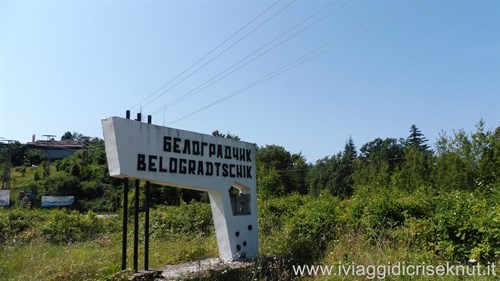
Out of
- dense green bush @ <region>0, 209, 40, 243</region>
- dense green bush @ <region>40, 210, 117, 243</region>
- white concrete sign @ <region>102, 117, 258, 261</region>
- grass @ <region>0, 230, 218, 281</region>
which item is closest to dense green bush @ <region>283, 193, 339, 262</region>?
white concrete sign @ <region>102, 117, 258, 261</region>

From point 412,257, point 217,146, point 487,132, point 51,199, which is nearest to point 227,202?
point 217,146

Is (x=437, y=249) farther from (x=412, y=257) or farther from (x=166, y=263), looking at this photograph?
(x=166, y=263)

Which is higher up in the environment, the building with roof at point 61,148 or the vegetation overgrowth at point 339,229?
the building with roof at point 61,148

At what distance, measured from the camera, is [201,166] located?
31.3 ft

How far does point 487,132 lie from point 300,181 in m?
42.4

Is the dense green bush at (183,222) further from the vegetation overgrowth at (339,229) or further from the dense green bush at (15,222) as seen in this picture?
the dense green bush at (15,222)

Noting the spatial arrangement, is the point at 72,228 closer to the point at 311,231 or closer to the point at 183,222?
the point at 183,222

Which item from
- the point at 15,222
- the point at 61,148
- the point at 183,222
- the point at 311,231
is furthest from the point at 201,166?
the point at 61,148

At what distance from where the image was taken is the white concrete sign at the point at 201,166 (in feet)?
26.9

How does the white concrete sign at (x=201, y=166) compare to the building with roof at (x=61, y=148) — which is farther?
the building with roof at (x=61, y=148)

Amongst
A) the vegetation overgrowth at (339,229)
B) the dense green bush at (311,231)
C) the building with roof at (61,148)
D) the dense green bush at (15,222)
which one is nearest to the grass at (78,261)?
the vegetation overgrowth at (339,229)

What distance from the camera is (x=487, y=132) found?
75.4ft

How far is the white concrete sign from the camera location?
820 cm

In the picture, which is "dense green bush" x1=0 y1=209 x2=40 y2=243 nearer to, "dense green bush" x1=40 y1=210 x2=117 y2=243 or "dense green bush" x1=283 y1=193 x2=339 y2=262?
"dense green bush" x1=40 y1=210 x2=117 y2=243
